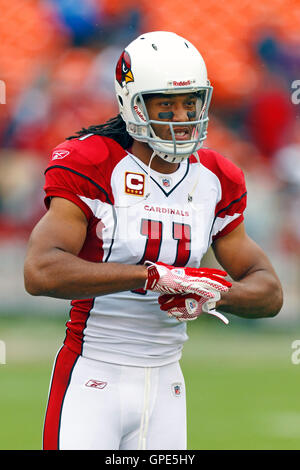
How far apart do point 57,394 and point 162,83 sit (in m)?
1.02

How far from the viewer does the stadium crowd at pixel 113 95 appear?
804 cm

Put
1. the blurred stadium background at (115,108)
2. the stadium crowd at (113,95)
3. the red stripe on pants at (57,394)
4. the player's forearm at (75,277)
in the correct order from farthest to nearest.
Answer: the stadium crowd at (113,95) → the blurred stadium background at (115,108) → the red stripe on pants at (57,394) → the player's forearm at (75,277)

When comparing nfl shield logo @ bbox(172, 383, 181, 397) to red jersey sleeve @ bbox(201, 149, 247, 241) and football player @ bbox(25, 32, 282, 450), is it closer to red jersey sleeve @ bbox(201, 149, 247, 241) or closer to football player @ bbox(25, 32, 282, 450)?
football player @ bbox(25, 32, 282, 450)

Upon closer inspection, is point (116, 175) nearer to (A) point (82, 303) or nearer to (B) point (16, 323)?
(A) point (82, 303)

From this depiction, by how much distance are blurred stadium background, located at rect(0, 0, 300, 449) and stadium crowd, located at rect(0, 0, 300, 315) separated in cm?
1

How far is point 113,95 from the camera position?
8000 mm

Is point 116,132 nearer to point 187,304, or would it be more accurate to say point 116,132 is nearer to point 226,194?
point 226,194

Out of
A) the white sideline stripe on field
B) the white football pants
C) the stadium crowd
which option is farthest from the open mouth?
the stadium crowd

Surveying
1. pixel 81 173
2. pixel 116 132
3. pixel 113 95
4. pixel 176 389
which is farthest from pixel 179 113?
pixel 113 95

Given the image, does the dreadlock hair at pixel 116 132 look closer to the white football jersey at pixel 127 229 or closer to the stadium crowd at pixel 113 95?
the white football jersey at pixel 127 229

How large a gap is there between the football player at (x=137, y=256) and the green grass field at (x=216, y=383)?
250 cm

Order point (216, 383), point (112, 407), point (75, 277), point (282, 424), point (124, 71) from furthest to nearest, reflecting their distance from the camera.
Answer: point (216, 383)
point (282, 424)
point (124, 71)
point (112, 407)
point (75, 277)

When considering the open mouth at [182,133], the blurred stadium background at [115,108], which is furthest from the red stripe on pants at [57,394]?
the blurred stadium background at [115,108]

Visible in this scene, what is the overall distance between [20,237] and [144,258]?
5.65 metres
